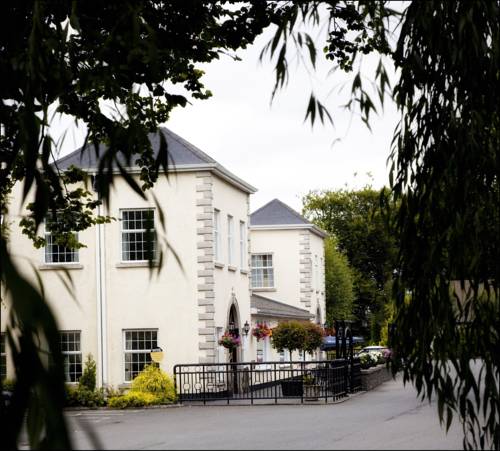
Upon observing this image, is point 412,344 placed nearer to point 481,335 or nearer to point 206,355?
point 481,335

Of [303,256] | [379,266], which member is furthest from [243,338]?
[379,266]

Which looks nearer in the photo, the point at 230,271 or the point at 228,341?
the point at 228,341

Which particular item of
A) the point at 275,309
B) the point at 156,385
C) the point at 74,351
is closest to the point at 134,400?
the point at 156,385

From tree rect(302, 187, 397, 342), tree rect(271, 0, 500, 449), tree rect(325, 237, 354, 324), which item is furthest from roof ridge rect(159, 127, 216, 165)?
tree rect(302, 187, 397, 342)

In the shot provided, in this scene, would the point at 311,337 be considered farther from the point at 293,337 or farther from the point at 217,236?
the point at 217,236

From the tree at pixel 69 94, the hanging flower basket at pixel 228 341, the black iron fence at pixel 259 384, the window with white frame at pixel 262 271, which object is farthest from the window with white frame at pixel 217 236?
the window with white frame at pixel 262 271

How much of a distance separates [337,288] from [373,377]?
118 ft

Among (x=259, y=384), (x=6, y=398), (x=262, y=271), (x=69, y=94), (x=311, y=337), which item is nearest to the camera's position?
(x=69, y=94)

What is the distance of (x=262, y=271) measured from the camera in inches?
2190

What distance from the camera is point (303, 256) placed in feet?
183

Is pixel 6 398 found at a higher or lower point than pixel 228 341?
lower

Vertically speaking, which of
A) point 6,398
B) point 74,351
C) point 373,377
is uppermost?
point 74,351

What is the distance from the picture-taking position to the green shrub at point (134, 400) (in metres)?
30.6

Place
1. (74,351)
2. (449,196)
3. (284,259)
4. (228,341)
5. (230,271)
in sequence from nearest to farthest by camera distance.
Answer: (449,196) → (228,341) → (74,351) → (230,271) → (284,259)
